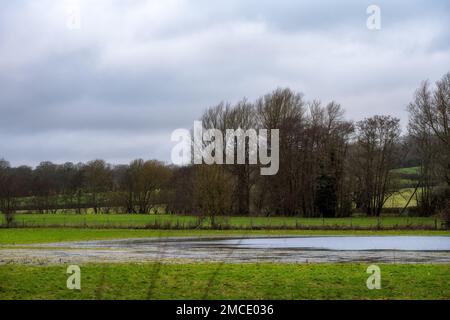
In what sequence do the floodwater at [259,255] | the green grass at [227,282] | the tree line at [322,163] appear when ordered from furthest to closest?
the tree line at [322,163] → the floodwater at [259,255] → the green grass at [227,282]

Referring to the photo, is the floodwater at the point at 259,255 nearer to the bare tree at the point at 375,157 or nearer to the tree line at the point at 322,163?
the tree line at the point at 322,163

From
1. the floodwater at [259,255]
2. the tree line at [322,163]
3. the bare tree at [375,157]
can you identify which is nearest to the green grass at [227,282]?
the floodwater at [259,255]

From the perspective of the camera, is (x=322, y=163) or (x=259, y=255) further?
(x=322, y=163)

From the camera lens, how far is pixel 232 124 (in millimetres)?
101438

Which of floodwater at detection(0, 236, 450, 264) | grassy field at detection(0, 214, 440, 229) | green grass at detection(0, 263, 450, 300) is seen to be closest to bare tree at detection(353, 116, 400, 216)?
grassy field at detection(0, 214, 440, 229)

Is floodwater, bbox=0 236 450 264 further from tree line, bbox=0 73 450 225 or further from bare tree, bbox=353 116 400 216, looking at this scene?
bare tree, bbox=353 116 400 216

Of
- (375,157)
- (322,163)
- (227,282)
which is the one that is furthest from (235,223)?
(227,282)

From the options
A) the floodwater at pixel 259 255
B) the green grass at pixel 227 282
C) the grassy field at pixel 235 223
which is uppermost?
the green grass at pixel 227 282

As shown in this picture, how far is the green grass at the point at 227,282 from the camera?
54.4 feet

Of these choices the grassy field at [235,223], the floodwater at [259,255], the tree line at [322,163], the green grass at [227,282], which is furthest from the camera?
the tree line at [322,163]

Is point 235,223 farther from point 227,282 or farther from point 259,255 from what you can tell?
point 227,282

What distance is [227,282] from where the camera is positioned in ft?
61.2
